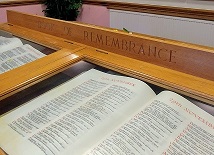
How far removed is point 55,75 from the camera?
2.85 feet

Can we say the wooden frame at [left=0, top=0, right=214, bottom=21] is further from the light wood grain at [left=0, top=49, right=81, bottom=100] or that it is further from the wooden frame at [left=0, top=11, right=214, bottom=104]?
the light wood grain at [left=0, top=49, right=81, bottom=100]

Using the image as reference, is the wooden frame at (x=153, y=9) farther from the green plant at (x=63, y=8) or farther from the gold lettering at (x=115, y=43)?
the gold lettering at (x=115, y=43)

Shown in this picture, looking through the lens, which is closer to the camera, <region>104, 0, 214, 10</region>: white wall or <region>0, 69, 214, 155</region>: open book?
<region>0, 69, 214, 155</region>: open book

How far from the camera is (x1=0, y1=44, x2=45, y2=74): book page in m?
0.97

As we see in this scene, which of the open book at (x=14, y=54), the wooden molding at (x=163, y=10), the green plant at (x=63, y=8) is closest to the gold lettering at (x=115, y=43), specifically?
the open book at (x=14, y=54)

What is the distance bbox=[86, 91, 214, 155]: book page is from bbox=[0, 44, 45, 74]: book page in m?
0.54

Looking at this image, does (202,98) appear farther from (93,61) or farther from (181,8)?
(181,8)

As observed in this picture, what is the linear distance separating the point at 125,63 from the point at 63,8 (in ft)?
8.22

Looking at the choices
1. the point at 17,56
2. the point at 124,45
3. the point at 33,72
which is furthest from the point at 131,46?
the point at 17,56

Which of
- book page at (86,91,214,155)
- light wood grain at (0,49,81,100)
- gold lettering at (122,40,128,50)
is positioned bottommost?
book page at (86,91,214,155)

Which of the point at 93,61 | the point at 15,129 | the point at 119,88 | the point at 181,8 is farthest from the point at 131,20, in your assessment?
the point at 15,129

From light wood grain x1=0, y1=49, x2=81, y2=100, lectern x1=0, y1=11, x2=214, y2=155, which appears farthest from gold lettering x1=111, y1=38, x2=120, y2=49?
light wood grain x1=0, y1=49, x2=81, y2=100

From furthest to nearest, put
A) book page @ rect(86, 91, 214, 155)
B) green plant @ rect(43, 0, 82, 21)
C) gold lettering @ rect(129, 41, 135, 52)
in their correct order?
green plant @ rect(43, 0, 82, 21), gold lettering @ rect(129, 41, 135, 52), book page @ rect(86, 91, 214, 155)

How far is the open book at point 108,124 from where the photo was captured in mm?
566
